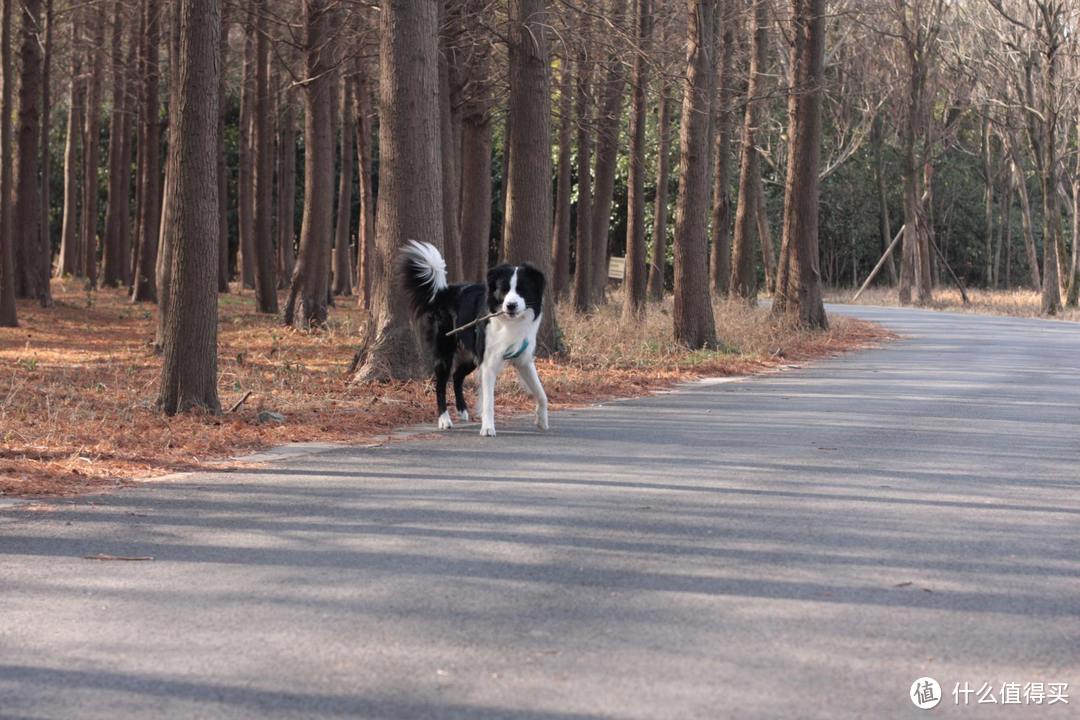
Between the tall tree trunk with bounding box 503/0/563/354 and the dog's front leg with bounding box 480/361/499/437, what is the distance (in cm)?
630

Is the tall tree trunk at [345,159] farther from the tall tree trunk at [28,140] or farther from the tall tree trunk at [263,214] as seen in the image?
the tall tree trunk at [28,140]

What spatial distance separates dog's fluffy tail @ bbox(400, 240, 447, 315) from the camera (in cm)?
1263

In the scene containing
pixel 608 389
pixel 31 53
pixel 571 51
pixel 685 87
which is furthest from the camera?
pixel 31 53

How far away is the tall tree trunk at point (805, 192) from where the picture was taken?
2756 centimetres

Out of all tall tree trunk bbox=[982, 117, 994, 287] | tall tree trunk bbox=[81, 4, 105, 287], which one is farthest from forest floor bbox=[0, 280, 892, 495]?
tall tree trunk bbox=[982, 117, 994, 287]

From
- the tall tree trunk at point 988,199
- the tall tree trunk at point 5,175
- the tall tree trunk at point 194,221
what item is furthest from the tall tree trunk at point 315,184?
the tall tree trunk at point 988,199

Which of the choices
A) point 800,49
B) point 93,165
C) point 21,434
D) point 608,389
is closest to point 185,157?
point 21,434

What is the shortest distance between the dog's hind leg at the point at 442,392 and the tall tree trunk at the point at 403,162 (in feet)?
9.16

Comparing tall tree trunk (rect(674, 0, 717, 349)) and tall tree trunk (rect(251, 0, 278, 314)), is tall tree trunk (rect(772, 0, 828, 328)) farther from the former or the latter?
tall tree trunk (rect(251, 0, 278, 314))

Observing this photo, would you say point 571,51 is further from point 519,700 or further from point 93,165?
point 93,165

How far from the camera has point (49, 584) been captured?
249 inches

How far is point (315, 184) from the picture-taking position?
24594 millimetres

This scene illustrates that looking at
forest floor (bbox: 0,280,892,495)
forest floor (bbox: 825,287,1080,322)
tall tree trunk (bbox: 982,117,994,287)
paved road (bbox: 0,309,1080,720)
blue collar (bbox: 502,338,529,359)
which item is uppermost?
tall tree trunk (bbox: 982,117,994,287)

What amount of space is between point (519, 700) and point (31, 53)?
2673 centimetres
